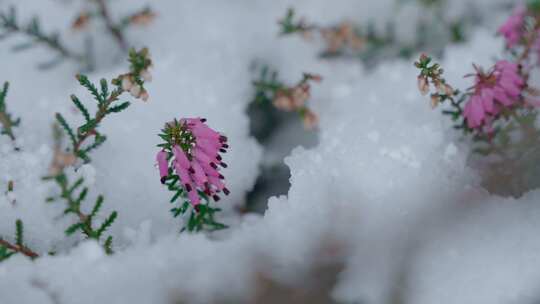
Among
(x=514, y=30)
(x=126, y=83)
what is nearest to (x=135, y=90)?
(x=126, y=83)

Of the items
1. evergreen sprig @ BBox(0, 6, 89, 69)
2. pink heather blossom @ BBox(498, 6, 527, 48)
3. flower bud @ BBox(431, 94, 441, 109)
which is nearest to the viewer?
flower bud @ BBox(431, 94, 441, 109)

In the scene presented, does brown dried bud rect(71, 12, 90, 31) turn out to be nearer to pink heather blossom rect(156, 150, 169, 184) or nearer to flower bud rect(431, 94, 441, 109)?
pink heather blossom rect(156, 150, 169, 184)

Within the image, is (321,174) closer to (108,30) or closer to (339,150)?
(339,150)

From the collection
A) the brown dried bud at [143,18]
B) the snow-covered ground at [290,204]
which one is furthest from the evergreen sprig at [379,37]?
the brown dried bud at [143,18]

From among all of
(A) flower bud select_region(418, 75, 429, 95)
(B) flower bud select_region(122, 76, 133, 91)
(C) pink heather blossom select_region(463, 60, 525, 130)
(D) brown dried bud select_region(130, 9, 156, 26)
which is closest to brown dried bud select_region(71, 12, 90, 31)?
(D) brown dried bud select_region(130, 9, 156, 26)

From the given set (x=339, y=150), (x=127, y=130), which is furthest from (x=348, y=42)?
(x=127, y=130)

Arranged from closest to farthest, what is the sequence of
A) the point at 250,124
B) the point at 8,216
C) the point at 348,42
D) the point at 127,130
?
the point at 8,216
the point at 127,130
the point at 250,124
the point at 348,42
